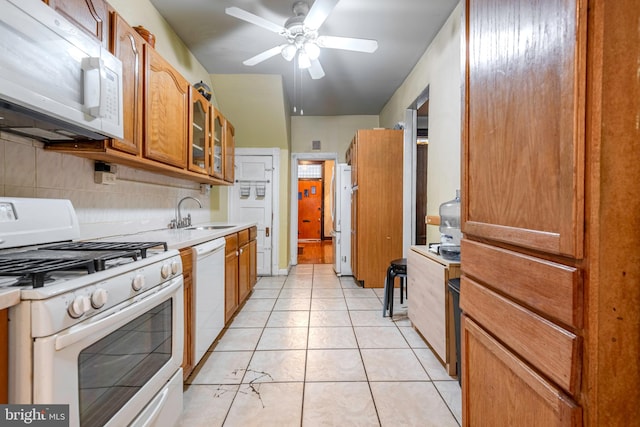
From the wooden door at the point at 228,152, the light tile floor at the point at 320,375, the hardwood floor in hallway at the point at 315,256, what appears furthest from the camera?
the hardwood floor in hallway at the point at 315,256

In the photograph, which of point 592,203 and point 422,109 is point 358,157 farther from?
point 592,203

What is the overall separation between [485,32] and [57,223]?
6.27 feet

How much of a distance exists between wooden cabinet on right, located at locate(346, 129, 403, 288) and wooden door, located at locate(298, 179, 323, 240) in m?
5.60

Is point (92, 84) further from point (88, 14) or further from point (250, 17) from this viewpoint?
point (250, 17)

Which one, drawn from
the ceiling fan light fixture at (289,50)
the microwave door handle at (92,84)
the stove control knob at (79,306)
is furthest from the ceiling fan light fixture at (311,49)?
the stove control knob at (79,306)

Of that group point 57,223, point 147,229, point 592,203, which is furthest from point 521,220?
point 147,229

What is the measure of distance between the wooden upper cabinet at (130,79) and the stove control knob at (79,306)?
39.0 inches

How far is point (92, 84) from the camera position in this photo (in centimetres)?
126

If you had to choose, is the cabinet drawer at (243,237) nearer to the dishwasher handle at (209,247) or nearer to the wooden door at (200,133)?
the dishwasher handle at (209,247)

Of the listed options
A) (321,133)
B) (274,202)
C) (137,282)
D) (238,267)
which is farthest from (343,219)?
(137,282)

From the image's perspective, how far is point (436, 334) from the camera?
198 cm

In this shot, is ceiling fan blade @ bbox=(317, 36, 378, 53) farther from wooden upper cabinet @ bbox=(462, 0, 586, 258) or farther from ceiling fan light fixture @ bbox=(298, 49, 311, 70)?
wooden upper cabinet @ bbox=(462, 0, 586, 258)

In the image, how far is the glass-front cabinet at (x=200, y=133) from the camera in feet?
8.71

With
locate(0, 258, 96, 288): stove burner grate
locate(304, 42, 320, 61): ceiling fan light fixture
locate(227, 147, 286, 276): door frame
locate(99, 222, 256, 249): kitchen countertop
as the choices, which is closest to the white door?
locate(227, 147, 286, 276): door frame
